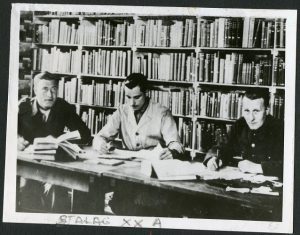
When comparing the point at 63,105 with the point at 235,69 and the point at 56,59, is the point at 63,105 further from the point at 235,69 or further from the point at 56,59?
the point at 235,69

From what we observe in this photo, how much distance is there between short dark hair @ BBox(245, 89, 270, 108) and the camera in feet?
3.29

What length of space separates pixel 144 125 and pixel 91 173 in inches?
7.1

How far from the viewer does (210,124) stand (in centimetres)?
101

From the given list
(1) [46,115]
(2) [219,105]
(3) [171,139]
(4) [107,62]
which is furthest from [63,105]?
(2) [219,105]

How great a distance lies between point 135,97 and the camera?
1.02 meters

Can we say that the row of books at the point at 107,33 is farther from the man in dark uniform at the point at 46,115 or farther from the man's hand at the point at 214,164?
the man's hand at the point at 214,164

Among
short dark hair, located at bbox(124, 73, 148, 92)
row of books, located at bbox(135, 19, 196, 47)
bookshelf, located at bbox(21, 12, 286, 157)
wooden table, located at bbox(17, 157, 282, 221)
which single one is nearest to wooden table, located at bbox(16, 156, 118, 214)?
wooden table, located at bbox(17, 157, 282, 221)

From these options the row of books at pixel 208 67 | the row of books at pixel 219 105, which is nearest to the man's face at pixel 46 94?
the row of books at pixel 208 67

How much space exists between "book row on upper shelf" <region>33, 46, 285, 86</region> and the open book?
17 centimetres

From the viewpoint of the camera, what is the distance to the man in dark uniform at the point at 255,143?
1.00 m

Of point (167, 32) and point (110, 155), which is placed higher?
point (167, 32)

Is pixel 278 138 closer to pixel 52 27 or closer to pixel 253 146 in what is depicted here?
pixel 253 146

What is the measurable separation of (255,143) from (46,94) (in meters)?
0.55

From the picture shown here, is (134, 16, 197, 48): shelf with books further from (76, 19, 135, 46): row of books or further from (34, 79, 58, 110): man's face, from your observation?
(34, 79, 58, 110): man's face
